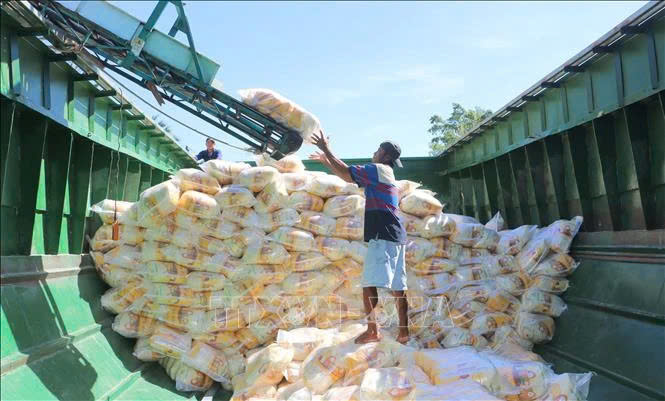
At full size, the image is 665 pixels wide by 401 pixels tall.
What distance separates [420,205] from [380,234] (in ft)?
2.23

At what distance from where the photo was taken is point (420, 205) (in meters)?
4.59

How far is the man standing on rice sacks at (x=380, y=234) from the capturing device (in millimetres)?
4031

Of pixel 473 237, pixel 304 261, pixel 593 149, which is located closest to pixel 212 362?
pixel 304 261

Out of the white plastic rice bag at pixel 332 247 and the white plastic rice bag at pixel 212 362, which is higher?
the white plastic rice bag at pixel 332 247

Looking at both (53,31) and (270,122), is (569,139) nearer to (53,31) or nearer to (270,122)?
(270,122)

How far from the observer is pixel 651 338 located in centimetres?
328

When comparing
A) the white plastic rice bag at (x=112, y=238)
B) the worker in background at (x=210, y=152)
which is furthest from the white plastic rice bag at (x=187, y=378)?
the worker in background at (x=210, y=152)

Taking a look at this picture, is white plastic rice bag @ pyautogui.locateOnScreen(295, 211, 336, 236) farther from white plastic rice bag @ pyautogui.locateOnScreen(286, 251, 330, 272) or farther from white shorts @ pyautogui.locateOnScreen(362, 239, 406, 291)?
white shorts @ pyautogui.locateOnScreen(362, 239, 406, 291)

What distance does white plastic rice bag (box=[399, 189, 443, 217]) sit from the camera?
459 cm

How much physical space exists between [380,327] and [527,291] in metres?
1.16

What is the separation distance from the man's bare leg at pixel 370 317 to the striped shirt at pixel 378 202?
38 cm

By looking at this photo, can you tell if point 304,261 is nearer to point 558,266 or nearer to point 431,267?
point 431,267

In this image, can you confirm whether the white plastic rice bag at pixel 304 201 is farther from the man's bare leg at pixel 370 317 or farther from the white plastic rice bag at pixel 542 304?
the white plastic rice bag at pixel 542 304

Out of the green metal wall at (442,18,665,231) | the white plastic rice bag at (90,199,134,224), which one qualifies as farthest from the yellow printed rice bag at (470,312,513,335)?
the white plastic rice bag at (90,199,134,224)
